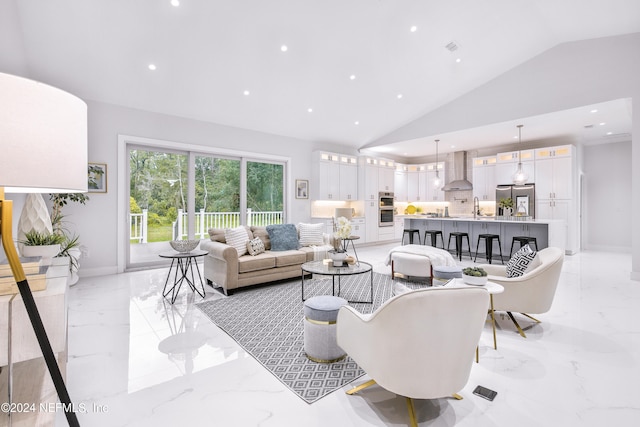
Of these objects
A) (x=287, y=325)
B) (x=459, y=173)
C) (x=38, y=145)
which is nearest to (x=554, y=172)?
(x=459, y=173)

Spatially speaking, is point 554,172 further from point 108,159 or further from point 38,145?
point 108,159

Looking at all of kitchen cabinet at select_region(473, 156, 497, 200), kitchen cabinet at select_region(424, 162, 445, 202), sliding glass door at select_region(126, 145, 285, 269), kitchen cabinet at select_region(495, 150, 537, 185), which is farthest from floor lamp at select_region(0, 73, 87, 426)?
kitchen cabinet at select_region(424, 162, 445, 202)

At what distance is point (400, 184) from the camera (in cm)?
1046

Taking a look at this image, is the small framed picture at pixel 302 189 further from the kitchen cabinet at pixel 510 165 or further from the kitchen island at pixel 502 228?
the kitchen cabinet at pixel 510 165

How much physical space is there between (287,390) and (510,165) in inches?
343

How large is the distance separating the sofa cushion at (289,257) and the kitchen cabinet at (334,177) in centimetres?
333

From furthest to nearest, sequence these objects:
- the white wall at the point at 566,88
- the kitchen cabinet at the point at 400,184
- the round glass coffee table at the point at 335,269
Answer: the kitchen cabinet at the point at 400,184 < the white wall at the point at 566,88 < the round glass coffee table at the point at 335,269

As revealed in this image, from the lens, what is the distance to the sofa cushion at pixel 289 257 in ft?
14.9

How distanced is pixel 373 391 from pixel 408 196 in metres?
9.16

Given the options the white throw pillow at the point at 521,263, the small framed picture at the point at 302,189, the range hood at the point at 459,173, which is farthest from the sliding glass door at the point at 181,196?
the range hood at the point at 459,173

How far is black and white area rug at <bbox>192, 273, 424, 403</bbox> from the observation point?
7.17 feet

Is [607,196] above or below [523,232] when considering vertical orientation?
above

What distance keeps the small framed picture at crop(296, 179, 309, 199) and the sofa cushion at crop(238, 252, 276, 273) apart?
3417 millimetres

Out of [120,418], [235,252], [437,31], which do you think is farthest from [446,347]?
[437,31]
